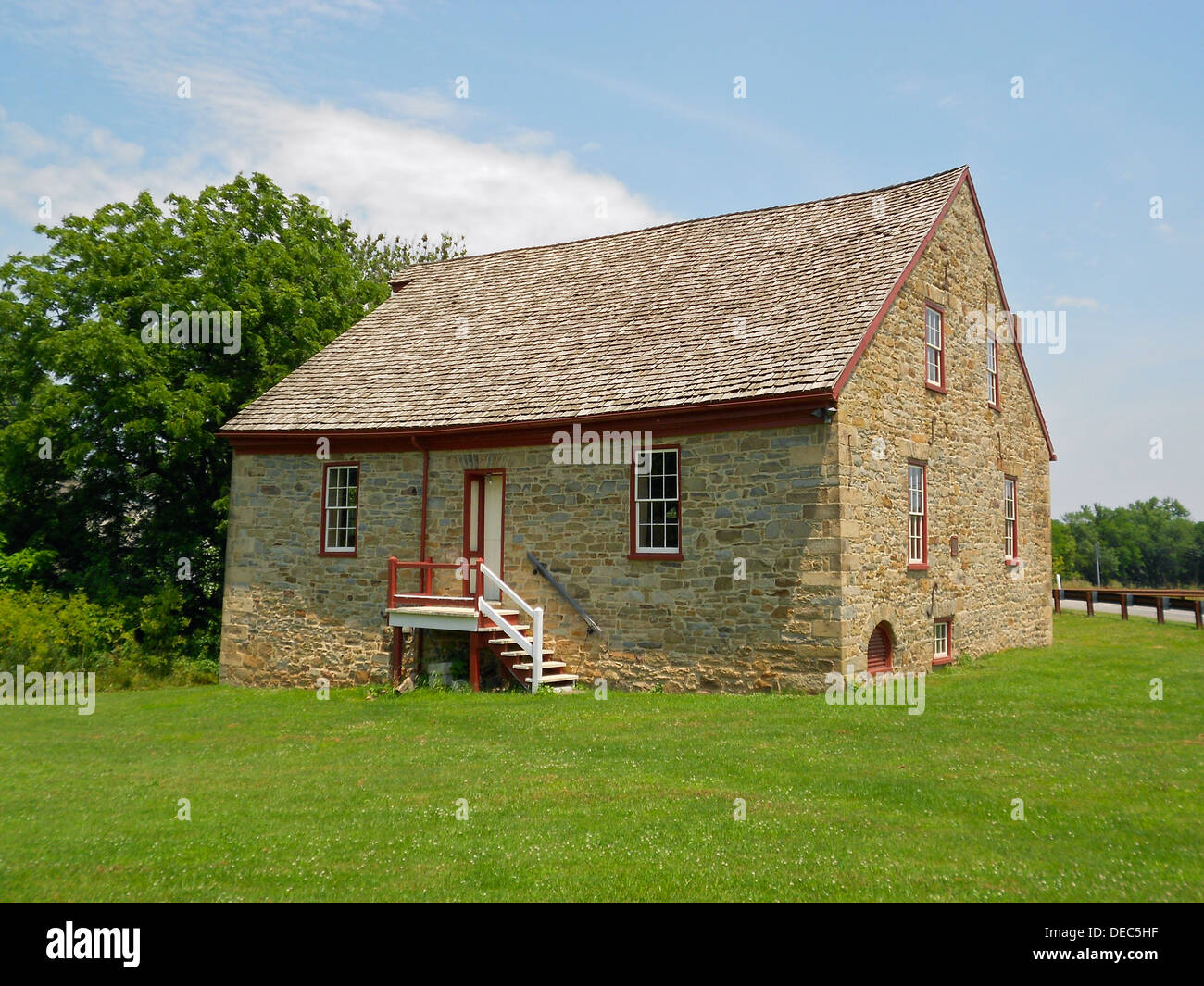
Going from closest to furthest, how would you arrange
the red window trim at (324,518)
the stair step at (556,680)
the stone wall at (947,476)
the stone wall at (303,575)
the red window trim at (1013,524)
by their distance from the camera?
the stone wall at (947,476)
the stair step at (556,680)
the stone wall at (303,575)
the red window trim at (324,518)
the red window trim at (1013,524)

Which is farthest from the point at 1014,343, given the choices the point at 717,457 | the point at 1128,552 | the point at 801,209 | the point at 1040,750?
the point at 1128,552

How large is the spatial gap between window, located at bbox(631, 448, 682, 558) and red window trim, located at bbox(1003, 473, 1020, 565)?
8.86 meters

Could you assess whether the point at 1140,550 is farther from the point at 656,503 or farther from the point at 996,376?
the point at 656,503

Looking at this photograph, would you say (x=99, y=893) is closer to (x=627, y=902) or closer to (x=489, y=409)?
(x=627, y=902)

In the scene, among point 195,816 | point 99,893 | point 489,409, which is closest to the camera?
point 99,893

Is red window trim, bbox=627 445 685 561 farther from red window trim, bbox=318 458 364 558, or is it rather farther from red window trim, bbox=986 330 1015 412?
red window trim, bbox=986 330 1015 412

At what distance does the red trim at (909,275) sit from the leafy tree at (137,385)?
14.9 metres

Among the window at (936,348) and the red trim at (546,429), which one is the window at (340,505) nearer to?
the red trim at (546,429)

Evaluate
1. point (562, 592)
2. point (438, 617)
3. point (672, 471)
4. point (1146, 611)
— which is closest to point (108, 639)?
point (438, 617)

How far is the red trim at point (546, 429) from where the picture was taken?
14203mm

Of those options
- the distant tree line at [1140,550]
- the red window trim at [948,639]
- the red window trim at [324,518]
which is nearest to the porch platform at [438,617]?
the red window trim at [324,518]

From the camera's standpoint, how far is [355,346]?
2202 cm

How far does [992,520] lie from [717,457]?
8.05 m

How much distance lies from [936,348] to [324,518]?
12104mm
